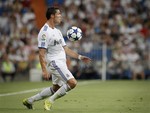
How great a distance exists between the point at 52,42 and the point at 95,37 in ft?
49.3

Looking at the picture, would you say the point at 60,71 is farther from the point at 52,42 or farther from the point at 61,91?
the point at 52,42

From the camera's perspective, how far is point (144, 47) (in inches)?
1007

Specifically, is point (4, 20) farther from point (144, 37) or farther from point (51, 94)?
point (51, 94)

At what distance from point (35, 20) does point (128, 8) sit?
16.8 ft

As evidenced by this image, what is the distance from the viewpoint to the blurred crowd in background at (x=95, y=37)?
25438 mm

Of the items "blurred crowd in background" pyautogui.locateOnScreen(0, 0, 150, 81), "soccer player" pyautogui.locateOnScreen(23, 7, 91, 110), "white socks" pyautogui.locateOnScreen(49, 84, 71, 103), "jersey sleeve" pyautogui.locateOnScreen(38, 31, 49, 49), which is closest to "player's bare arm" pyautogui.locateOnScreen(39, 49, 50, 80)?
"soccer player" pyautogui.locateOnScreen(23, 7, 91, 110)

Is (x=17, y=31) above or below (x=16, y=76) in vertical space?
above

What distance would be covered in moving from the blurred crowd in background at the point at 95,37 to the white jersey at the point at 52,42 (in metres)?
13.6

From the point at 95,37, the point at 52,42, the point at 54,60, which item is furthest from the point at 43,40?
the point at 95,37

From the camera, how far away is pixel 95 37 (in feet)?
86.0

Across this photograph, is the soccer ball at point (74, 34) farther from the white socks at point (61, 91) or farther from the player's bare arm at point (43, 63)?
the white socks at point (61, 91)

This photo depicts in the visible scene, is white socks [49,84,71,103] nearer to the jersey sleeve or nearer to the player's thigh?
the player's thigh

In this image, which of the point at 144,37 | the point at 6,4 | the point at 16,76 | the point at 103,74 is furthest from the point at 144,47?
the point at 6,4

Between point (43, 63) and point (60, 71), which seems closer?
point (43, 63)
